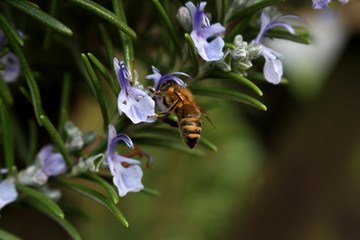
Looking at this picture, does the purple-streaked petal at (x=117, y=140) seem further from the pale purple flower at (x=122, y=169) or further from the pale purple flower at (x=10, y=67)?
the pale purple flower at (x=10, y=67)

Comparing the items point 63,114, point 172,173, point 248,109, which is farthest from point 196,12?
point 248,109

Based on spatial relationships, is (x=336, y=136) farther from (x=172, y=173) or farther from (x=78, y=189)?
(x=78, y=189)

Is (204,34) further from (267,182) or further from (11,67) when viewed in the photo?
(267,182)

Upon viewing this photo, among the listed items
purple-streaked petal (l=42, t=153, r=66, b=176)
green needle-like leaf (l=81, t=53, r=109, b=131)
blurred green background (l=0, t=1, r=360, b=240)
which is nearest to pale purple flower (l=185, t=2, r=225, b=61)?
green needle-like leaf (l=81, t=53, r=109, b=131)

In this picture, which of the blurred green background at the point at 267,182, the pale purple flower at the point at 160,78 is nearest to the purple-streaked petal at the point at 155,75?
the pale purple flower at the point at 160,78

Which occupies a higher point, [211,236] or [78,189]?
[78,189]
